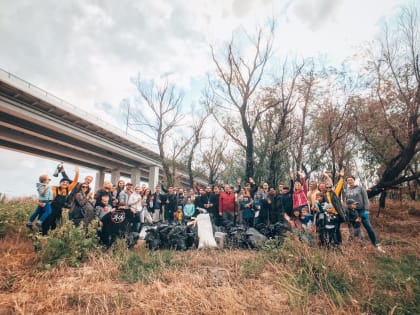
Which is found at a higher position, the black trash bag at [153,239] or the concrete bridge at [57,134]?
the concrete bridge at [57,134]

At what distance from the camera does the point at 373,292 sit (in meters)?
3.03

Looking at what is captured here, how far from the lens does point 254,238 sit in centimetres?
611

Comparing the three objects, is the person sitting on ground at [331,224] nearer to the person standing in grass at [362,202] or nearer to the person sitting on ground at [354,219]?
the person sitting on ground at [354,219]

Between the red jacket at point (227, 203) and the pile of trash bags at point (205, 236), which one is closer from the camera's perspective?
the pile of trash bags at point (205, 236)

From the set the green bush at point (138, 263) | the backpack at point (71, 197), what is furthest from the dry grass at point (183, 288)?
the backpack at point (71, 197)

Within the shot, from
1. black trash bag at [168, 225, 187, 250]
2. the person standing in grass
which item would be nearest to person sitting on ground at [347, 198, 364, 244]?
the person standing in grass

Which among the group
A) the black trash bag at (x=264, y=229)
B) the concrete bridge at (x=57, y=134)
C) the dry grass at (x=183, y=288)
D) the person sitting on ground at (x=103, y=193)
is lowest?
the dry grass at (x=183, y=288)

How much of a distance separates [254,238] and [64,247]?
4.25 m

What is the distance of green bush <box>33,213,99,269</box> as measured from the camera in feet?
14.3

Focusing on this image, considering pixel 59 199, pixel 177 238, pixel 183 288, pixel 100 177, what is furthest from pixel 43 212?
pixel 100 177

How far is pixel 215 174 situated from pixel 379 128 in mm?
19330

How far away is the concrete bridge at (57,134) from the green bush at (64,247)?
14.8 m

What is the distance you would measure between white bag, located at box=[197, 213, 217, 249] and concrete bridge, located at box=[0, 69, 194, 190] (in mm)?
15723

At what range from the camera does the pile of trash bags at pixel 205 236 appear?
6.16m
